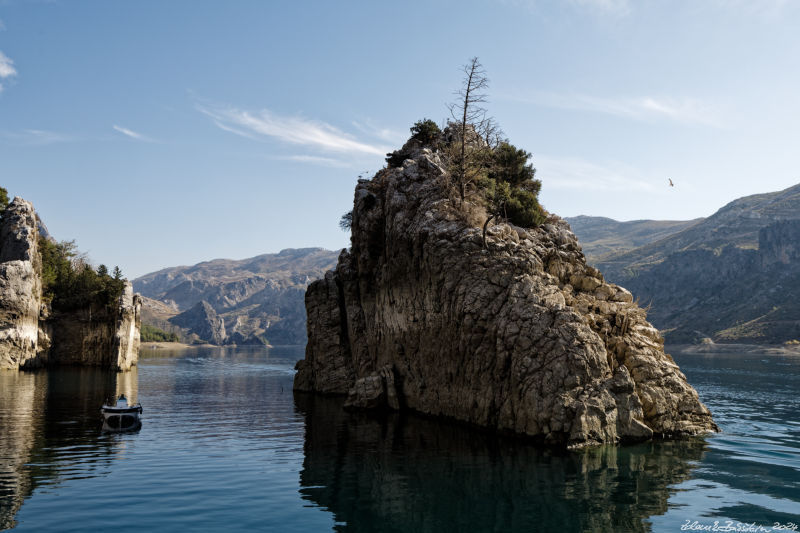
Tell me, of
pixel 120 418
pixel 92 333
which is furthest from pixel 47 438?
pixel 92 333

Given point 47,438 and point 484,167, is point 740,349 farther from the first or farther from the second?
point 47,438

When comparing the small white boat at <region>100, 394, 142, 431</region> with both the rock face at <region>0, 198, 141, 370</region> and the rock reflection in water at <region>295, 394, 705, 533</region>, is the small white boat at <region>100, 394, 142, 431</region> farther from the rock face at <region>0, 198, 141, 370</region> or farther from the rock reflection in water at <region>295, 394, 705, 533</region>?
the rock face at <region>0, 198, 141, 370</region>

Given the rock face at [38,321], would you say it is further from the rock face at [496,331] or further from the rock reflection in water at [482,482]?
the rock reflection in water at [482,482]

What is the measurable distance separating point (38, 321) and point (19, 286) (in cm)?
1107

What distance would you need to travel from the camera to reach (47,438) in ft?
109

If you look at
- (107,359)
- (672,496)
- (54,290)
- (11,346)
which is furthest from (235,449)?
(54,290)

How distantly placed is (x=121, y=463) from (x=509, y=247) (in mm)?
28462

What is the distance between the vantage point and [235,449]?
106 feet

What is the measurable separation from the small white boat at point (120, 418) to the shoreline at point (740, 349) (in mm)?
165882

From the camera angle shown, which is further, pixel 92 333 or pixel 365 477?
pixel 92 333

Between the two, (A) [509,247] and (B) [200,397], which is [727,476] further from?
(B) [200,397]

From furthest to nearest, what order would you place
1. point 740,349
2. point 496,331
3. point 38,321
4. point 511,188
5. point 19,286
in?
1. point 740,349
2. point 38,321
3. point 19,286
4. point 511,188
5. point 496,331

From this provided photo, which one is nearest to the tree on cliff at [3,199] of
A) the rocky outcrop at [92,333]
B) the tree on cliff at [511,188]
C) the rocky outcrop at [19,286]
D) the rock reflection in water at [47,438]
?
the rocky outcrop at [19,286]

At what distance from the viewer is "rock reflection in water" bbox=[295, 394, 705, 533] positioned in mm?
19656
